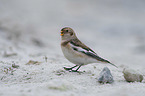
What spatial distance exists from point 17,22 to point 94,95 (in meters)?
8.28

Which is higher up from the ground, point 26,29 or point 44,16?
point 44,16

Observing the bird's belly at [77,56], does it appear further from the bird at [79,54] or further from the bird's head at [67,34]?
the bird's head at [67,34]

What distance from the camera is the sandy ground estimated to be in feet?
9.77

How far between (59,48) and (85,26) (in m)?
6.05

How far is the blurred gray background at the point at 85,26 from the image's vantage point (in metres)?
9.53

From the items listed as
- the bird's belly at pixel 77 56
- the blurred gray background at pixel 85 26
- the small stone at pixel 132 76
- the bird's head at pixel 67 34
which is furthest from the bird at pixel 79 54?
the blurred gray background at pixel 85 26

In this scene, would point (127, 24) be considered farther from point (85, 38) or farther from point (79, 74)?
point (79, 74)

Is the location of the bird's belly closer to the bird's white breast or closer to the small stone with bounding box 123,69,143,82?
the bird's white breast

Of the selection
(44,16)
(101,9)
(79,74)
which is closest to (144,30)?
(101,9)

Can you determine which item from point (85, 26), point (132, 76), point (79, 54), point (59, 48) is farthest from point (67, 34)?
point (85, 26)

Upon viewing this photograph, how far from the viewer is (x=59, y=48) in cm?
1012

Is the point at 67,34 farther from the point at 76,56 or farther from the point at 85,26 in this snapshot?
the point at 85,26

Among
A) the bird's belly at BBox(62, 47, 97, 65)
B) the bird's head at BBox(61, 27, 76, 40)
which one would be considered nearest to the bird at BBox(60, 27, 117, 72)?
the bird's belly at BBox(62, 47, 97, 65)

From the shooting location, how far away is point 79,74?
12.5 feet
